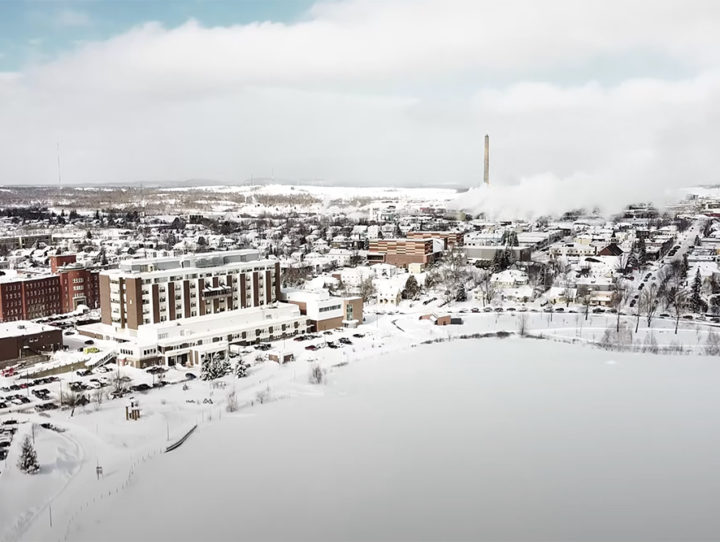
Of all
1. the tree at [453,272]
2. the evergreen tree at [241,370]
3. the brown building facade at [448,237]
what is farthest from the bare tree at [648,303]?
the brown building facade at [448,237]

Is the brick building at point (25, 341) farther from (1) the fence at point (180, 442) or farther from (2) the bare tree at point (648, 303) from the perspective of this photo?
(2) the bare tree at point (648, 303)

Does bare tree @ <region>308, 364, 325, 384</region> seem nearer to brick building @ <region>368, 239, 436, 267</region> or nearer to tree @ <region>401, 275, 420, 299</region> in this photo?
tree @ <region>401, 275, 420, 299</region>

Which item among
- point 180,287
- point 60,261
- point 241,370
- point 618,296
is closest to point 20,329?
point 180,287

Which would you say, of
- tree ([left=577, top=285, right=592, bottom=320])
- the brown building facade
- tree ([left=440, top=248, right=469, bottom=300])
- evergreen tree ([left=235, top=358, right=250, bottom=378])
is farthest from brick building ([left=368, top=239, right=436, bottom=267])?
evergreen tree ([left=235, top=358, right=250, bottom=378])

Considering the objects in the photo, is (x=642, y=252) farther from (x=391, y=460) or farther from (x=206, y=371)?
(x=391, y=460)

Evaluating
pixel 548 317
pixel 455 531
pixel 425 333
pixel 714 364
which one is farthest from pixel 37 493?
pixel 548 317

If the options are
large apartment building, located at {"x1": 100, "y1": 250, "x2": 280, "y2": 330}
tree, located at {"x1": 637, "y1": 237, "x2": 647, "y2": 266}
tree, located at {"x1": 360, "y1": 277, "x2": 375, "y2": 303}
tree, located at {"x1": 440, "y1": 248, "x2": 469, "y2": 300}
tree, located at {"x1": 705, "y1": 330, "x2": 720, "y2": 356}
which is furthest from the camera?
tree, located at {"x1": 637, "y1": 237, "x2": 647, "y2": 266}

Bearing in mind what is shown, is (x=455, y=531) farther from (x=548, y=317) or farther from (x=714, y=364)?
(x=548, y=317)
